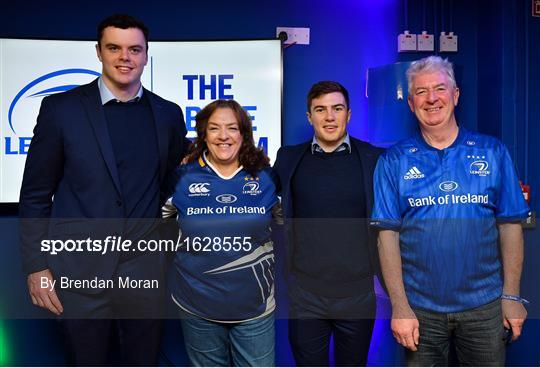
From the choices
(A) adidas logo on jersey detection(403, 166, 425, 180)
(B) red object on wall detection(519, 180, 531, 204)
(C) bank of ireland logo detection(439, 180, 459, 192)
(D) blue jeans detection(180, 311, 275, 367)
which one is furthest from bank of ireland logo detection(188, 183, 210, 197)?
(B) red object on wall detection(519, 180, 531, 204)

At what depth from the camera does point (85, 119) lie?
1.92 meters

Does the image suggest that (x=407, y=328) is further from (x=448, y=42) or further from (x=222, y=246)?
(x=448, y=42)

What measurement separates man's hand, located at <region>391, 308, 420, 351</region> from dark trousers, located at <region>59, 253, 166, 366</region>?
886 mm

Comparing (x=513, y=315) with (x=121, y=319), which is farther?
(x=121, y=319)

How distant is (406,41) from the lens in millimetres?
2920

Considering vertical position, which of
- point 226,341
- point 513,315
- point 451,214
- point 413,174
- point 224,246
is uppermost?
point 413,174

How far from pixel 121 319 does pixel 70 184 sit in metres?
0.54

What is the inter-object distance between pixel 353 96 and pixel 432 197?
127 cm

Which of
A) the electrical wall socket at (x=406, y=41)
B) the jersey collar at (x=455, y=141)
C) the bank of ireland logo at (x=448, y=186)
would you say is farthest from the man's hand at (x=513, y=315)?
the electrical wall socket at (x=406, y=41)

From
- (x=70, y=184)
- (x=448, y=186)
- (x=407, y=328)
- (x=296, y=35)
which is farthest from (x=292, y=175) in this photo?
(x=296, y=35)

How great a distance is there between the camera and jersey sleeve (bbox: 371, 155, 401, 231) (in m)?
1.87

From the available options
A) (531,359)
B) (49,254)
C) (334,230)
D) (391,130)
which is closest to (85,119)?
(49,254)

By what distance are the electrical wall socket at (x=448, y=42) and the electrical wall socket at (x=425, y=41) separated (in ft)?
0.16

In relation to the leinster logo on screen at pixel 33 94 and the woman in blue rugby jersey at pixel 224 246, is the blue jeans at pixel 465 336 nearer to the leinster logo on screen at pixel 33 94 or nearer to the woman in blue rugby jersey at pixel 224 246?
the woman in blue rugby jersey at pixel 224 246
